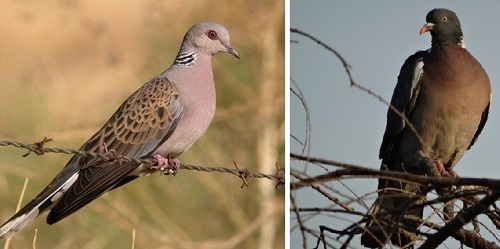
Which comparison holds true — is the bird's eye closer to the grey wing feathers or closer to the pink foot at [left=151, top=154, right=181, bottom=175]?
the pink foot at [left=151, top=154, right=181, bottom=175]

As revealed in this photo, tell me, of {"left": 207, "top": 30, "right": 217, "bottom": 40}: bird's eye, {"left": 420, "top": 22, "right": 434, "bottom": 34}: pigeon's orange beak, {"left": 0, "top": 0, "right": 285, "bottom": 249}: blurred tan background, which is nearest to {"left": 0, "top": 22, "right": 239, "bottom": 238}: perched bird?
{"left": 207, "top": 30, "right": 217, "bottom": 40}: bird's eye

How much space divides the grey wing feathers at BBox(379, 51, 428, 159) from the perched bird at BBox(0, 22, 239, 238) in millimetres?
655

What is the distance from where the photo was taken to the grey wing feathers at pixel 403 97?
9.36ft

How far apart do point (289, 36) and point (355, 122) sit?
0.37 m

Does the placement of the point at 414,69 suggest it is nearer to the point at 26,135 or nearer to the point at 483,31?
the point at 483,31

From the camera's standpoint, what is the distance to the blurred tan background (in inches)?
95.0

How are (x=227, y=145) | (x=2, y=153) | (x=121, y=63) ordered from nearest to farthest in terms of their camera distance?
(x=2, y=153) → (x=121, y=63) → (x=227, y=145)

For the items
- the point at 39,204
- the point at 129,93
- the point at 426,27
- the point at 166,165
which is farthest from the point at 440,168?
the point at 39,204

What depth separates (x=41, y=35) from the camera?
8.02 ft

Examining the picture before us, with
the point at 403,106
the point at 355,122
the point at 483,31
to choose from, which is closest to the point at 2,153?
the point at 355,122

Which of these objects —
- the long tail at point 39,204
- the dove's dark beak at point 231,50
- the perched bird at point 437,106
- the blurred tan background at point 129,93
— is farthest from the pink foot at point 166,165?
the perched bird at point 437,106

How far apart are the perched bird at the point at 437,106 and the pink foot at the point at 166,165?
2.25 feet

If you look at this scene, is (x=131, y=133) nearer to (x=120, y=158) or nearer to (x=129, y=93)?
(x=120, y=158)

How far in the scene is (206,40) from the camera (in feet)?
8.45
